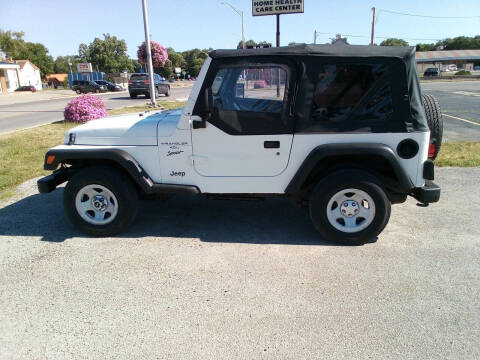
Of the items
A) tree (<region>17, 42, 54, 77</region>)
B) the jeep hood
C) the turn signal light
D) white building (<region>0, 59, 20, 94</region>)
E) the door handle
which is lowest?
the turn signal light

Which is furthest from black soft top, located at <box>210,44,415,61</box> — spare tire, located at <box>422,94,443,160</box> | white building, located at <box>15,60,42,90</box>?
white building, located at <box>15,60,42,90</box>

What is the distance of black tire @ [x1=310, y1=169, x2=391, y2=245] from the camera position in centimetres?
371

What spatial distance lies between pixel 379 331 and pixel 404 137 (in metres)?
1.92

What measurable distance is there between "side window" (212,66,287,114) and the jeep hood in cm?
61

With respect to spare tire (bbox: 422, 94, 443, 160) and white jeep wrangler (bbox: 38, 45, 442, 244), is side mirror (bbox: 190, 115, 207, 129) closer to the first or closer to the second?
white jeep wrangler (bbox: 38, 45, 442, 244)

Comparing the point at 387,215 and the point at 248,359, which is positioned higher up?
the point at 387,215

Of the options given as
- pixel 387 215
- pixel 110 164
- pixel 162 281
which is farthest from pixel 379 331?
pixel 110 164

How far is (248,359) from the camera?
2336 mm

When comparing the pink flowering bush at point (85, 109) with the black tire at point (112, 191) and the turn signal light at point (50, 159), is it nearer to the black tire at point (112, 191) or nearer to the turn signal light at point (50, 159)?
the turn signal light at point (50, 159)

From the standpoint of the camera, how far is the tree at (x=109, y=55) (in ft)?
291

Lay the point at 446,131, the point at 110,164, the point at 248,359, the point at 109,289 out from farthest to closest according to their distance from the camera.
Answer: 1. the point at 446,131
2. the point at 110,164
3. the point at 109,289
4. the point at 248,359

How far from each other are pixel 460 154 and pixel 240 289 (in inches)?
244

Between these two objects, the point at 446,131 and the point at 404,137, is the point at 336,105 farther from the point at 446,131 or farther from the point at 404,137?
the point at 446,131

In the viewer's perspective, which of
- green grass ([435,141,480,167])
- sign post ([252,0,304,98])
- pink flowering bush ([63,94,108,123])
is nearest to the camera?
green grass ([435,141,480,167])
